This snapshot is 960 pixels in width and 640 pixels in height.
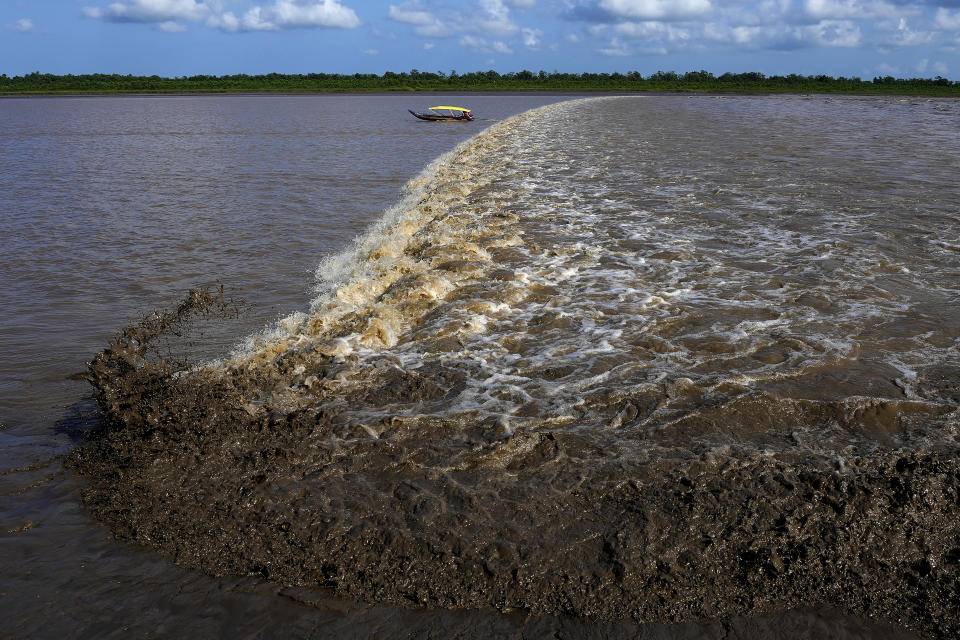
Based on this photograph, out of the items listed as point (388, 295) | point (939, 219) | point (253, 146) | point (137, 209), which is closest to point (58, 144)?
point (253, 146)

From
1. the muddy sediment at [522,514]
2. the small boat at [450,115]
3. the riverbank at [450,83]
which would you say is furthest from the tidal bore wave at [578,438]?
the riverbank at [450,83]

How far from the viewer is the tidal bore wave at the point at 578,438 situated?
11.8ft

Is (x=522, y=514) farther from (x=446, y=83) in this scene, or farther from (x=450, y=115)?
(x=446, y=83)

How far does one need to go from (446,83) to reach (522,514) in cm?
10114

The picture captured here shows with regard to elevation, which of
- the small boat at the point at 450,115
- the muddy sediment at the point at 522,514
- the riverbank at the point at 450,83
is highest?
the riverbank at the point at 450,83

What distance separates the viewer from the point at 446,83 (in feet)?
322

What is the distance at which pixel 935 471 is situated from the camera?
14.1 ft

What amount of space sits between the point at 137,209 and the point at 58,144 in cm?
1855

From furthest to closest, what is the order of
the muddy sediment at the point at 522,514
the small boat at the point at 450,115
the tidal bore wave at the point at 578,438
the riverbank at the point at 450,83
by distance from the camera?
1. the riverbank at the point at 450,83
2. the small boat at the point at 450,115
3. the tidal bore wave at the point at 578,438
4. the muddy sediment at the point at 522,514

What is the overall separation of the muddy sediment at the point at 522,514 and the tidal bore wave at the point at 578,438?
0.02 metres

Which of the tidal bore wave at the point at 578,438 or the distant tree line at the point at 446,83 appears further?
the distant tree line at the point at 446,83

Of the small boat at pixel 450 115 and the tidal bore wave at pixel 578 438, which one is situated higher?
the small boat at pixel 450 115

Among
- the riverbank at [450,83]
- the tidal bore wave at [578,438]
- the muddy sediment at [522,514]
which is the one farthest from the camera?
the riverbank at [450,83]

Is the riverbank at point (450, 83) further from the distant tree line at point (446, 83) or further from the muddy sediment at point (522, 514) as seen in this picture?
the muddy sediment at point (522, 514)
